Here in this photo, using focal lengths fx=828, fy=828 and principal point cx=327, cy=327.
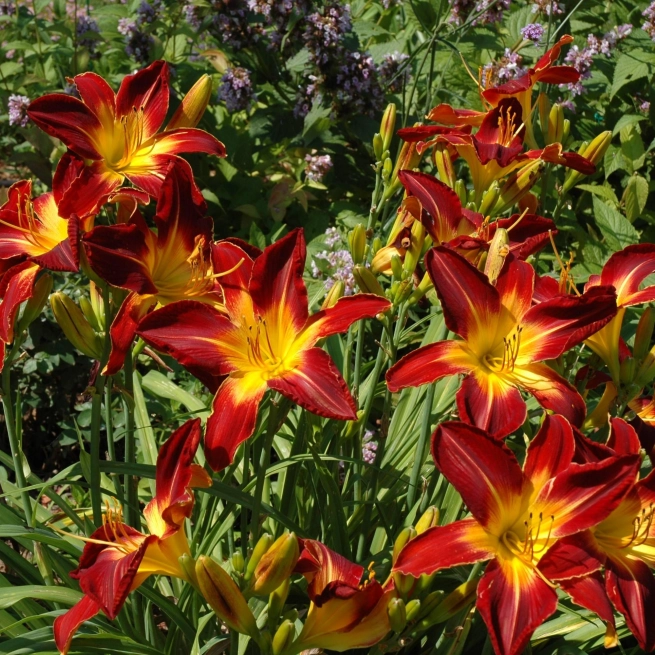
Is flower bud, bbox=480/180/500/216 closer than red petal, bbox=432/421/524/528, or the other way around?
red petal, bbox=432/421/524/528

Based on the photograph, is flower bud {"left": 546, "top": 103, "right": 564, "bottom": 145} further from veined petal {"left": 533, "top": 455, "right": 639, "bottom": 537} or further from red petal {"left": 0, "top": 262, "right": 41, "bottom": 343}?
red petal {"left": 0, "top": 262, "right": 41, "bottom": 343}

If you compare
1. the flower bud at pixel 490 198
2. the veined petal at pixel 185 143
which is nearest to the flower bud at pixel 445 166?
the flower bud at pixel 490 198

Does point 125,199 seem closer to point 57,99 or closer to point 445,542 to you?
point 57,99

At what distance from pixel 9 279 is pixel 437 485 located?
38.0 inches

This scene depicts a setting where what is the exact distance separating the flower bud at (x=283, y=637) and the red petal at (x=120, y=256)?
529mm

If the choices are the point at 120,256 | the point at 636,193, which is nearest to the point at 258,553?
the point at 120,256

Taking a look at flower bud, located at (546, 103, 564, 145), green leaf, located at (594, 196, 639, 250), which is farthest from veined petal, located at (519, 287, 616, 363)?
green leaf, located at (594, 196, 639, 250)

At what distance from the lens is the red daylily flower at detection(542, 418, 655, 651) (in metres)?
1.09

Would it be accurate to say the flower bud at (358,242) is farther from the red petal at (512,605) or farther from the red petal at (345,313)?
the red petal at (512,605)

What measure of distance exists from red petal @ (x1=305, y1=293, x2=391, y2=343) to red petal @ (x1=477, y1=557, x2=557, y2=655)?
402mm

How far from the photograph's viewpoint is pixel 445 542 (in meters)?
1.12

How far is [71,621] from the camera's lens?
47.5 inches

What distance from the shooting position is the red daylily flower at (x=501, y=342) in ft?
4.11

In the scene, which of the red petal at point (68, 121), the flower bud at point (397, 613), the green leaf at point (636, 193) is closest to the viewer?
the flower bud at point (397, 613)
